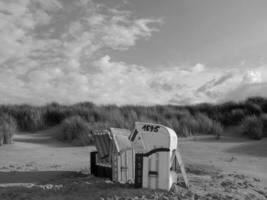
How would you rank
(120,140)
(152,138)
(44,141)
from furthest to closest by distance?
(44,141) → (120,140) → (152,138)

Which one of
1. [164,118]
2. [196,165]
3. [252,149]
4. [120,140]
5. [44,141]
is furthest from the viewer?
[164,118]

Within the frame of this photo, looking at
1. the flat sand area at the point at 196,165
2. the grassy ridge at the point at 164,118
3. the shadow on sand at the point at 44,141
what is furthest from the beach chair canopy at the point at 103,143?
the grassy ridge at the point at 164,118

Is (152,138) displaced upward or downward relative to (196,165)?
upward

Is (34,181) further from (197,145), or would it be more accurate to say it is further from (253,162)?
(197,145)

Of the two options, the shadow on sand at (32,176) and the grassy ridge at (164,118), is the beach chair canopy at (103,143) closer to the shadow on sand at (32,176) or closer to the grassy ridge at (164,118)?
the shadow on sand at (32,176)

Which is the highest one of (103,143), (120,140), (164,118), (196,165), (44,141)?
(164,118)

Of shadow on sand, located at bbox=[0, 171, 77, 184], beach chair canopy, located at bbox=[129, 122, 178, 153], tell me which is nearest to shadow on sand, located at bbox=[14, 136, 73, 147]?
shadow on sand, located at bbox=[0, 171, 77, 184]

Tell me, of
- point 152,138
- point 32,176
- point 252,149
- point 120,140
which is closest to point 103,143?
point 120,140

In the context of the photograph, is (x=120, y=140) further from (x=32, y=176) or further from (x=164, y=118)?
(x=164, y=118)

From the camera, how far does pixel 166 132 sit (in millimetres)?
5074

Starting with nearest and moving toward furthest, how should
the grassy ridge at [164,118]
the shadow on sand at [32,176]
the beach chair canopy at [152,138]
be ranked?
the beach chair canopy at [152,138] < the shadow on sand at [32,176] < the grassy ridge at [164,118]

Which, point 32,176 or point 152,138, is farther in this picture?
point 32,176

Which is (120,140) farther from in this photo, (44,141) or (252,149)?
(44,141)

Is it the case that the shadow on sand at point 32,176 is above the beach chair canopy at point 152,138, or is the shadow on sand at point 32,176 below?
below
